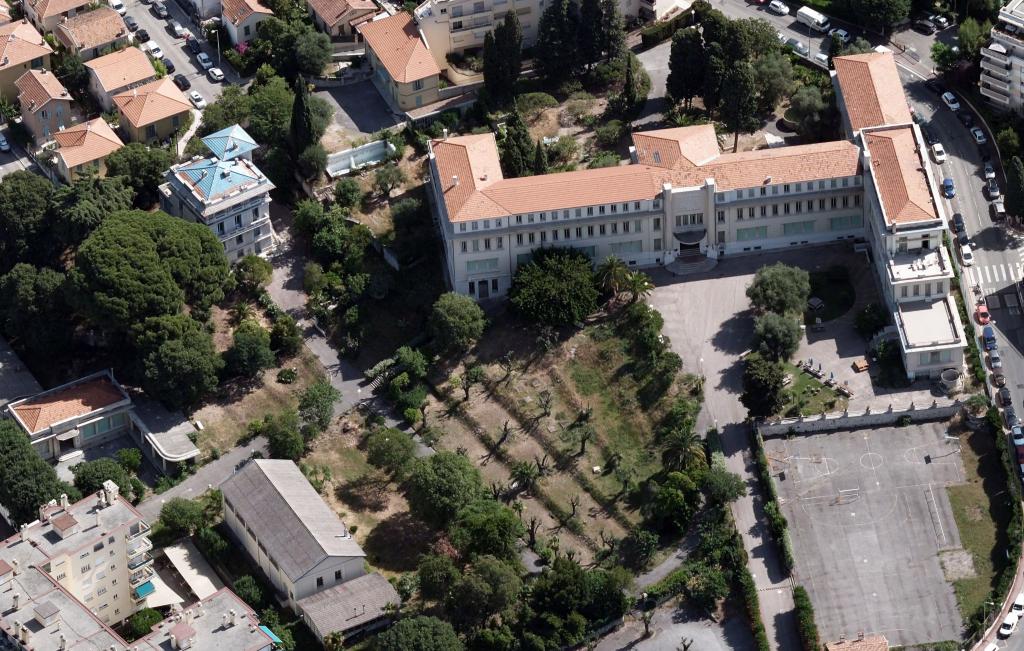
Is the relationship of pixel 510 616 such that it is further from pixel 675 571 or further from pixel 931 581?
pixel 931 581

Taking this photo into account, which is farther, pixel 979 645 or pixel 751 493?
pixel 751 493

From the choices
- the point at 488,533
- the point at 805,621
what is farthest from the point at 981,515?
the point at 488,533

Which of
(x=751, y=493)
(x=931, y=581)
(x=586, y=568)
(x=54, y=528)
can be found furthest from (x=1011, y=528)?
(x=54, y=528)

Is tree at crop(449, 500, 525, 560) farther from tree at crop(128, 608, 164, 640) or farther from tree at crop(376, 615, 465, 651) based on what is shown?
tree at crop(128, 608, 164, 640)

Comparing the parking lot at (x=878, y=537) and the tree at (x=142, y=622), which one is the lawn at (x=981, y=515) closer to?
the parking lot at (x=878, y=537)

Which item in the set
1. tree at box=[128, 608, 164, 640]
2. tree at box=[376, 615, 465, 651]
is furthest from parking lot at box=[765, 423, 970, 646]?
tree at box=[128, 608, 164, 640]

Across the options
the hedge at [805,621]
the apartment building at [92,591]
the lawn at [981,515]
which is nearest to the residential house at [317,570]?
the apartment building at [92,591]
